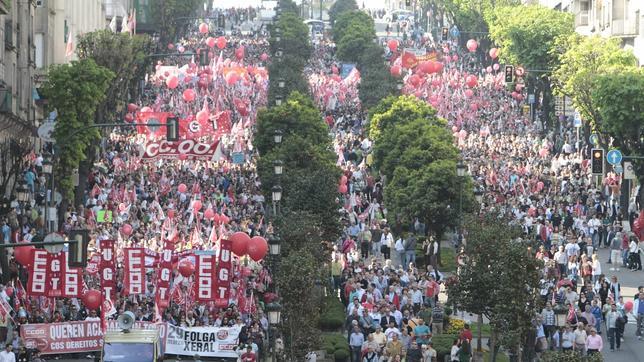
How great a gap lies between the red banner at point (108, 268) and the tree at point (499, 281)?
7823mm

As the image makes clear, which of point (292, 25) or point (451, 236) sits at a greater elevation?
point (292, 25)

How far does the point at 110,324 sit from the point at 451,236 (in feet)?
95.6

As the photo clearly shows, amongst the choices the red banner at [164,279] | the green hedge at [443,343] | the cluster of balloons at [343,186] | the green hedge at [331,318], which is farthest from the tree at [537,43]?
the green hedge at [443,343]

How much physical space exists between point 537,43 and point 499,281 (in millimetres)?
70679

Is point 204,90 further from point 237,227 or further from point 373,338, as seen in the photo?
point 373,338

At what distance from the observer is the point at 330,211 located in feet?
213

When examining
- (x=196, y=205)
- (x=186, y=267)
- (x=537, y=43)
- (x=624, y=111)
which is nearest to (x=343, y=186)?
(x=196, y=205)

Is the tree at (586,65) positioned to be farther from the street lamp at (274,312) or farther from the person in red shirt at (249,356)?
the person in red shirt at (249,356)

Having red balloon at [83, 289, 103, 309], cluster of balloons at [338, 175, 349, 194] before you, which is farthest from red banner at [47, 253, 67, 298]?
cluster of balloons at [338, 175, 349, 194]

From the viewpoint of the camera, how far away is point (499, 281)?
4334 cm

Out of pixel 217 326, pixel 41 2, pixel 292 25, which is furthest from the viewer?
pixel 292 25

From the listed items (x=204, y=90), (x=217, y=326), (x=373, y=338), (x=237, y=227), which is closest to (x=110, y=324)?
(x=217, y=326)

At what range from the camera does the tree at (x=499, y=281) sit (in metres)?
41.9

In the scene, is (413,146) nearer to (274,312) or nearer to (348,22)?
(274,312)
